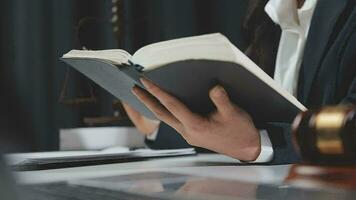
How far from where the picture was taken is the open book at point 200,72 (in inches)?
22.9

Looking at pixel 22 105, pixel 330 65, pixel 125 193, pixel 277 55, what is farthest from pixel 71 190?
pixel 277 55

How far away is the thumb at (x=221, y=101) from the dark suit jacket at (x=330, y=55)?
32 centimetres

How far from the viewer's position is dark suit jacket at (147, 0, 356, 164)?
1.01 metres

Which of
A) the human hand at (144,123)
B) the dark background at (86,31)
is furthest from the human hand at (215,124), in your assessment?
the dark background at (86,31)

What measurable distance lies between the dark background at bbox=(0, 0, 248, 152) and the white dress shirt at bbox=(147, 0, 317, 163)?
72 cm

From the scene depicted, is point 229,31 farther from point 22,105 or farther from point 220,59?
point 22,105

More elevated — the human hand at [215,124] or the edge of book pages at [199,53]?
the edge of book pages at [199,53]

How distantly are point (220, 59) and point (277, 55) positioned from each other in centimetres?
80

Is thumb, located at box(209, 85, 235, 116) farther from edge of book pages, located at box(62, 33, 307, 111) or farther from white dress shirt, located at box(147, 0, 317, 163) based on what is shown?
white dress shirt, located at box(147, 0, 317, 163)

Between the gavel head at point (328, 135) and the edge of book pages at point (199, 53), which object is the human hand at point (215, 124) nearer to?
the edge of book pages at point (199, 53)

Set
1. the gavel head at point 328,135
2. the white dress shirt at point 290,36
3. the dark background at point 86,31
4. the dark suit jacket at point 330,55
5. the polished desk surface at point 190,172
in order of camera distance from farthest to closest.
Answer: the dark background at point 86,31 → the white dress shirt at point 290,36 → the dark suit jacket at point 330,55 → the polished desk surface at point 190,172 → the gavel head at point 328,135

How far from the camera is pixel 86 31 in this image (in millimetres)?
2062

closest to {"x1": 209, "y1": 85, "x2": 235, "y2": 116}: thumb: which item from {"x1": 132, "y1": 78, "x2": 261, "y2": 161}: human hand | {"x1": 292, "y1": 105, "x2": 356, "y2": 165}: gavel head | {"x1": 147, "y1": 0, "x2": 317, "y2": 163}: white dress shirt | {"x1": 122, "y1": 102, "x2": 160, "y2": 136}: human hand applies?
{"x1": 132, "y1": 78, "x2": 261, "y2": 161}: human hand

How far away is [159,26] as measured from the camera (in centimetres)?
215
